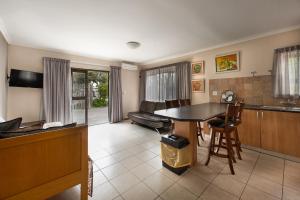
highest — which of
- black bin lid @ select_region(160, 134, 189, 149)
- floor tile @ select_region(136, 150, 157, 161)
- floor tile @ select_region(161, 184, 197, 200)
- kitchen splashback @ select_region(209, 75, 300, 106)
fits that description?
kitchen splashback @ select_region(209, 75, 300, 106)

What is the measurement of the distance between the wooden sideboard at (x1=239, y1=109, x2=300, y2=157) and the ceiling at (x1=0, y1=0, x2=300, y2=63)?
1702mm

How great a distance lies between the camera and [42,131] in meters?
1.26

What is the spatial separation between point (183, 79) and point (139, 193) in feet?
11.5

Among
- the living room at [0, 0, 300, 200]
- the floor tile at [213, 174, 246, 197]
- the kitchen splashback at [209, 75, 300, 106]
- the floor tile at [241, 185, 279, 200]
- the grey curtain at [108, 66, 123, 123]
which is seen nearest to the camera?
the living room at [0, 0, 300, 200]

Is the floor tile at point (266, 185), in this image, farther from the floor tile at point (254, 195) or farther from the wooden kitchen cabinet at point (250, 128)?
the wooden kitchen cabinet at point (250, 128)

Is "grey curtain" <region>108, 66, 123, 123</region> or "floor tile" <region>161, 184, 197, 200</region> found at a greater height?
"grey curtain" <region>108, 66, 123, 123</region>

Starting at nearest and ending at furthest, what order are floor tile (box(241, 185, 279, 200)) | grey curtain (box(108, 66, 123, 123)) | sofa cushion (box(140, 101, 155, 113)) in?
floor tile (box(241, 185, 279, 200)) → sofa cushion (box(140, 101, 155, 113)) → grey curtain (box(108, 66, 123, 123))

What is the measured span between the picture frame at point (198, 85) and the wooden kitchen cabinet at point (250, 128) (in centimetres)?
143

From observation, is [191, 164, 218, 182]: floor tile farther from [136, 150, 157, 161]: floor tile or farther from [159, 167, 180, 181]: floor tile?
[136, 150, 157, 161]: floor tile

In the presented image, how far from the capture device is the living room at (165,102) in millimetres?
1445

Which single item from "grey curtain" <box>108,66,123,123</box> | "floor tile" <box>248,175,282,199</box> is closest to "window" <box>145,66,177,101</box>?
"grey curtain" <box>108,66,123,123</box>

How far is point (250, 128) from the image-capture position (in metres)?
2.82

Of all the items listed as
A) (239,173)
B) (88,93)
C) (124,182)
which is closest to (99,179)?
(124,182)

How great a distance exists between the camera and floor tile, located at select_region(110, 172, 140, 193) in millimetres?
1766
